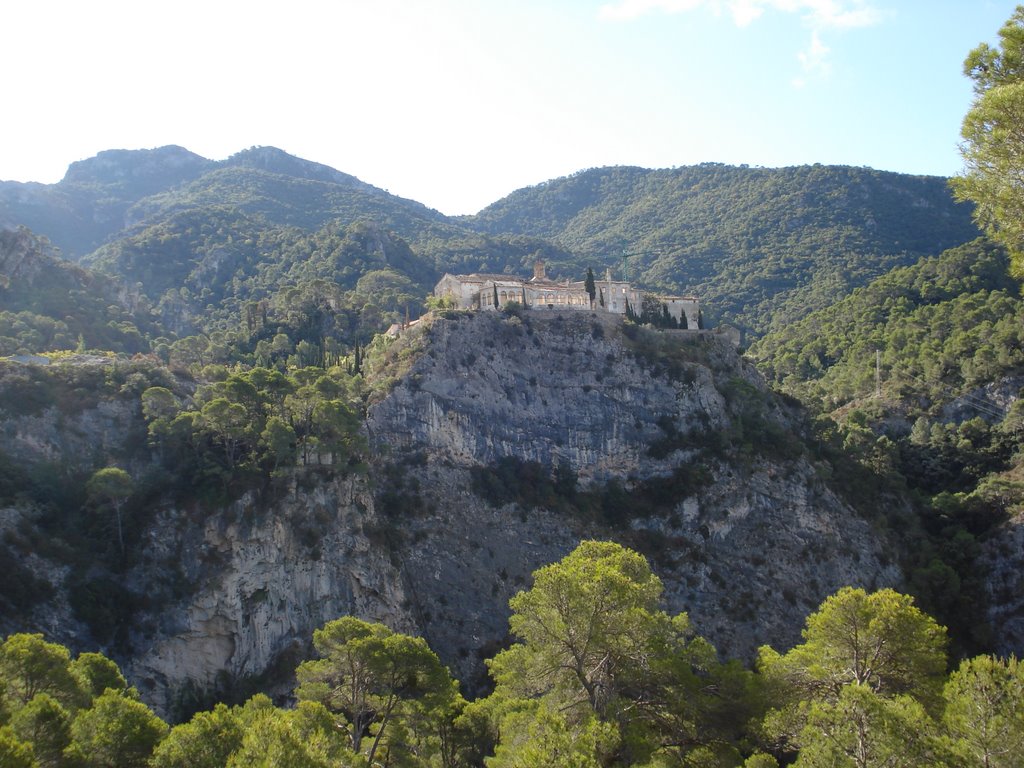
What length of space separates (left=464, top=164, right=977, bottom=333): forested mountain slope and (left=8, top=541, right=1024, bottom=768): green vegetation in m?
104

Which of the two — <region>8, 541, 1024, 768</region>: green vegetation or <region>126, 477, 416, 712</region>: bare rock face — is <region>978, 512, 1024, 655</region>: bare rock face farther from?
<region>126, 477, 416, 712</region>: bare rock face

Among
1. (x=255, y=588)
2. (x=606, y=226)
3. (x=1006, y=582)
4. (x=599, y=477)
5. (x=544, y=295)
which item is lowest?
(x=1006, y=582)

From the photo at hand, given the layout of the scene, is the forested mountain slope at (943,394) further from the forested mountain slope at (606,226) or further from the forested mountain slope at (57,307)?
the forested mountain slope at (57,307)

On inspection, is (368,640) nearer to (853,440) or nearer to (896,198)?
(853,440)

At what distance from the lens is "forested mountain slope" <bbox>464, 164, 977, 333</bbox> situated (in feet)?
440

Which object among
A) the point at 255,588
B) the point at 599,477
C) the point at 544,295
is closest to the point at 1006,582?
the point at 599,477

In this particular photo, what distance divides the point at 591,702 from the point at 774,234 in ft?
468

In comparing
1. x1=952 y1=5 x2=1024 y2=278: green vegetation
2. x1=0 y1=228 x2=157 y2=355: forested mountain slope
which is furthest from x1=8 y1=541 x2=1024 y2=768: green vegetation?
x1=0 y1=228 x2=157 y2=355: forested mountain slope

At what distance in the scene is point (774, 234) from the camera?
15388 cm

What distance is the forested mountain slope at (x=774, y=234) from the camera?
13425cm

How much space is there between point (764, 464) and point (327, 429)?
34.4m

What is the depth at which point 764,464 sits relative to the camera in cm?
6525

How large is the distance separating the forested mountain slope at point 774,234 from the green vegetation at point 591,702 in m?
104

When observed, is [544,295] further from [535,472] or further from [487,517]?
[487,517]
